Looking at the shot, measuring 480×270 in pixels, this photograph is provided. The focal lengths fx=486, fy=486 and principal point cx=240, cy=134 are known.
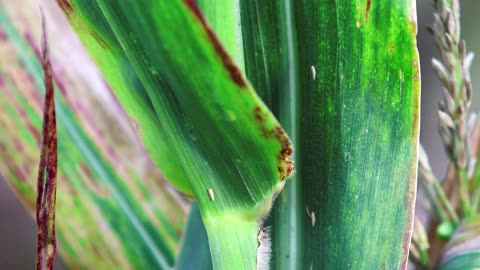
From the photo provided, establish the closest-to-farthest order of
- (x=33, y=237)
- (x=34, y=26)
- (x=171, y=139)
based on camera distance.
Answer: (x=171, y=139)
(x=34, y=26)
(x=33, y=237)

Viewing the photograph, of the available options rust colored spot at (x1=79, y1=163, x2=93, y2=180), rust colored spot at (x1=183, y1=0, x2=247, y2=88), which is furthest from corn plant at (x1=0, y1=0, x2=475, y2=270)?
rust colored spot at (x1=79, y1=163, x2=93, y2=180)

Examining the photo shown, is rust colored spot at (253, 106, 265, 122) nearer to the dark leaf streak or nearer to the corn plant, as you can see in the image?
the corn plant

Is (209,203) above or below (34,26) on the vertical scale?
below

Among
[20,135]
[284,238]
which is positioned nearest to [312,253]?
[284,238]

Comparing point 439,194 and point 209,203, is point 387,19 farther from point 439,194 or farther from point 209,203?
point 439,194

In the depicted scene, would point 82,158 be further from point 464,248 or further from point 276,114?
point 464,248

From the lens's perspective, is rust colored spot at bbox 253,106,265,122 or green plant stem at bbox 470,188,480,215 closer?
rust colored spot at bbox 253,106,265,122

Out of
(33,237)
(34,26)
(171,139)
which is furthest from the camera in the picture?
(33,237)
